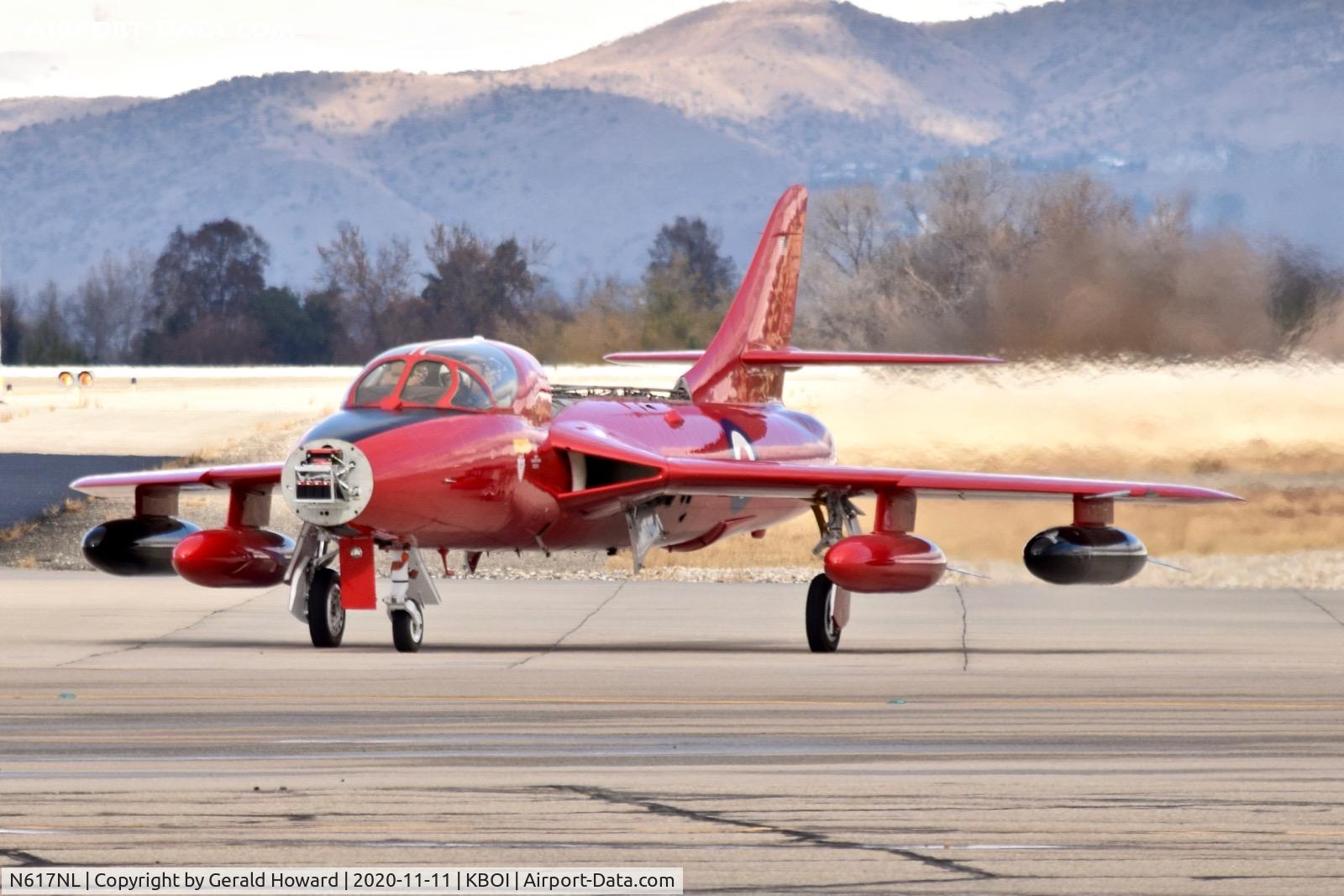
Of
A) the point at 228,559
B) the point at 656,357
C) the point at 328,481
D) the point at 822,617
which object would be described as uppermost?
the point at 656,357

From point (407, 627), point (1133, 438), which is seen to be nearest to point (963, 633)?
point (407, 627)

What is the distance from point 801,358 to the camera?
25703mm

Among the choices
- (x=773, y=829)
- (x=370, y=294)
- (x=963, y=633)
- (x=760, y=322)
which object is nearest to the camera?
(x=773, y=829)

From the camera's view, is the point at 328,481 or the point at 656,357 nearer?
the point at 328,481

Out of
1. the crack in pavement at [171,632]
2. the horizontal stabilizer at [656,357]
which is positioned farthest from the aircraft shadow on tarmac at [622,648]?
the horizontal stabilizer at [656,357]

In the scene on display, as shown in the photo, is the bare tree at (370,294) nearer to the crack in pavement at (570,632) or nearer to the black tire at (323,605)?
the crack in pavement at (570,632)

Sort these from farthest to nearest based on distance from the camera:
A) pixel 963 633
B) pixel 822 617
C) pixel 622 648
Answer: pixel 963 633 < pixel 622 648 < pixel 822 617

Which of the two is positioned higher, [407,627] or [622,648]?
[407,627]

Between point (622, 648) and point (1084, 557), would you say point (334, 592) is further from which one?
point (1084, 557)

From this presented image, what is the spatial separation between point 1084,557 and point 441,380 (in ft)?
20.4

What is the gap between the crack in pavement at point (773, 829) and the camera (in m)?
8.84

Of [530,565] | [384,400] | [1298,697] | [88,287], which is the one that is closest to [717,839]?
[1298,697]

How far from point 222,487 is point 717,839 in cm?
1448

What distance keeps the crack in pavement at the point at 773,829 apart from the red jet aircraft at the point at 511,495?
784 cm
